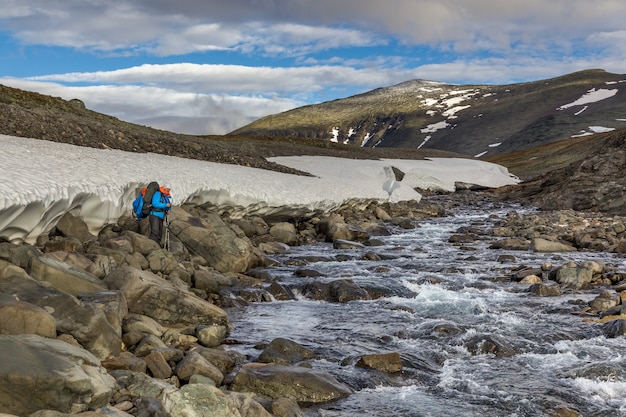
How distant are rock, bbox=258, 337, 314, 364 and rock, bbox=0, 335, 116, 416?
309 centimetres

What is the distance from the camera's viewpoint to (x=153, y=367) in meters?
8.54

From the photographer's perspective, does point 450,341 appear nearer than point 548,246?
Yes

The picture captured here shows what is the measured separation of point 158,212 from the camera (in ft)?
54.2

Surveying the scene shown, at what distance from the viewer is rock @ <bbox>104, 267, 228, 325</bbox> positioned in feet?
36.6

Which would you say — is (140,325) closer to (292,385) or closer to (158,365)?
(158,365)

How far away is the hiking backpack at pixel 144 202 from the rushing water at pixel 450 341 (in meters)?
4.06

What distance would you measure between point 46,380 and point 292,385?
3.44 meters

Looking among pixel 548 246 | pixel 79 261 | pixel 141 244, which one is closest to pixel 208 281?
pixel 141 244

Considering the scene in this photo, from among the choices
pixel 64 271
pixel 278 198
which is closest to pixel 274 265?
pixel 278 198

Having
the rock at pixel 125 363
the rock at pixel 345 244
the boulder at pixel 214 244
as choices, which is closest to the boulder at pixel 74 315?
the rock at pixel 125 363

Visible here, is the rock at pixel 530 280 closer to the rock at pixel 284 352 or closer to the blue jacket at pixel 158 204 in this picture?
the rock at pixel 284 352

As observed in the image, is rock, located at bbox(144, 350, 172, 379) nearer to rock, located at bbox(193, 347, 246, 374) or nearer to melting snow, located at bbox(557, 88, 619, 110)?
rock, located at bbox(193, 347, 246, 374)

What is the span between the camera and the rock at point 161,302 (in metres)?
11.2

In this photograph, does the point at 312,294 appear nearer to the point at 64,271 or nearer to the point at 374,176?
the point at 64,271
